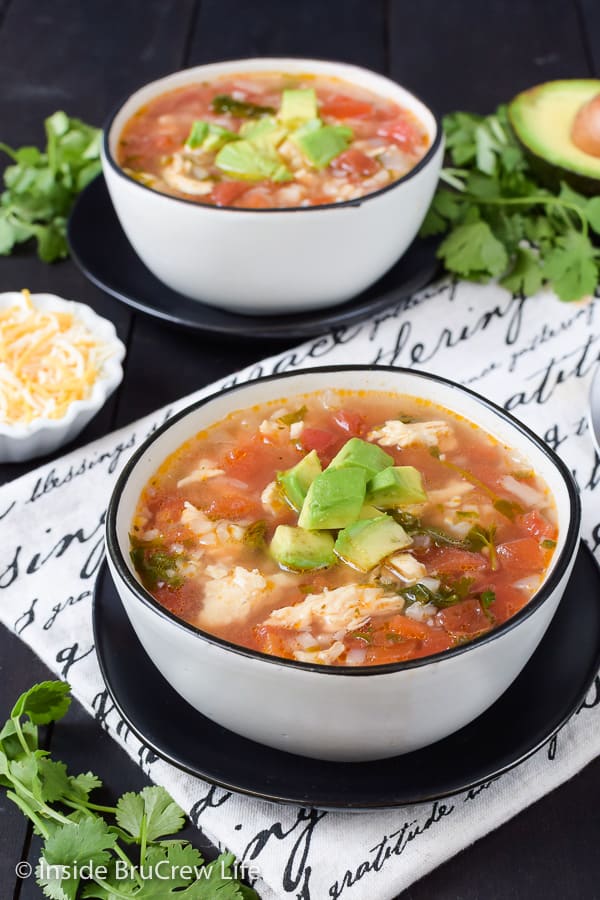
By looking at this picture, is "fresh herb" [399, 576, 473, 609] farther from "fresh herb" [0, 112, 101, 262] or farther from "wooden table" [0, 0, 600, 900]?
"fresh herb" [0, 112, 101, 262]

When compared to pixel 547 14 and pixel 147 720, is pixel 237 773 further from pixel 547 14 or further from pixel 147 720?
pixel 547 14

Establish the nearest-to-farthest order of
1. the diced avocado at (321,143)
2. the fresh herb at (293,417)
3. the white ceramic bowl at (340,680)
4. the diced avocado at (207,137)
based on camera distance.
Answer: the white ceramic bowl at (340,680) < the fresh herb at (293,417) < the diced avocado at (321,143) < the diced avocado at (207,137)

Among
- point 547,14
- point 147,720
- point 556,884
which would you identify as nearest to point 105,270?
point 147,720

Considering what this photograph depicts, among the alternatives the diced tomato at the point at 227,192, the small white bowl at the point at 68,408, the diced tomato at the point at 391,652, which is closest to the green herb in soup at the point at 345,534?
the diced tomato at the point at 391,652

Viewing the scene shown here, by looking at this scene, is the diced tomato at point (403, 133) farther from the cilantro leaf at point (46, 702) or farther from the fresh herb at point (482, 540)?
the cilantro leaf at point (46, 702)

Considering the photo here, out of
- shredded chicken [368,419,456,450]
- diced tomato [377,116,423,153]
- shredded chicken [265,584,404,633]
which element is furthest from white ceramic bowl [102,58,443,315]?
shredded chicken [265,584,404,633]
